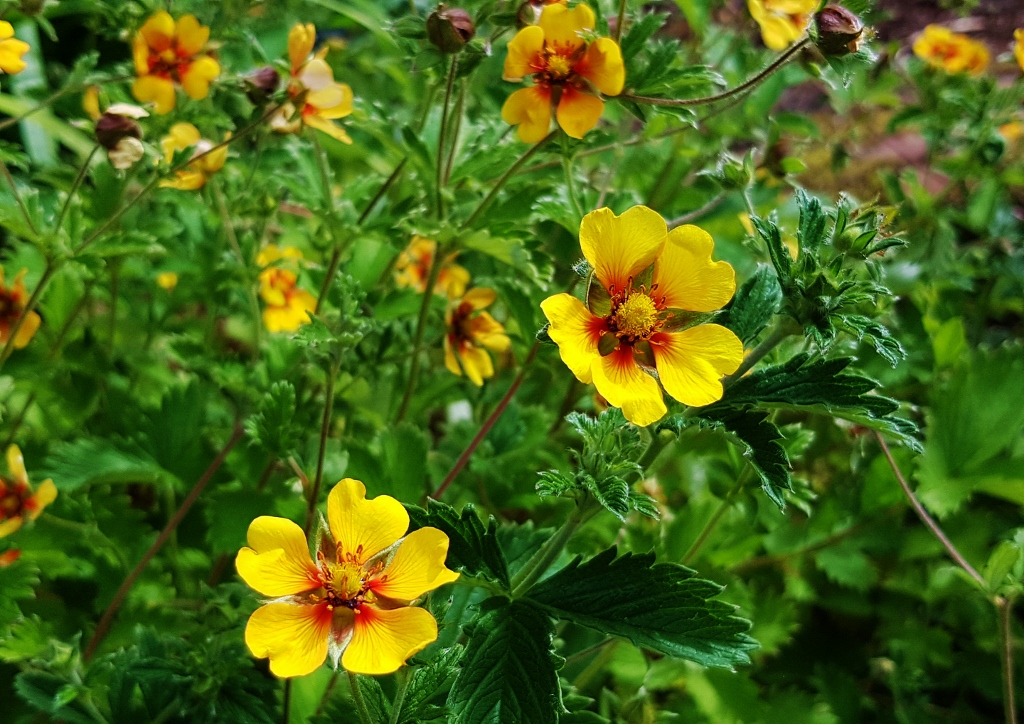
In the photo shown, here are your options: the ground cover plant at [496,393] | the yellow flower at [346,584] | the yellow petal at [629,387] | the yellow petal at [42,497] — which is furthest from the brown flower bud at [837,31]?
the yellow petal at [42,497]

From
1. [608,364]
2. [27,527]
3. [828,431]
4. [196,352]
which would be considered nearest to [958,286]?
[828,431]

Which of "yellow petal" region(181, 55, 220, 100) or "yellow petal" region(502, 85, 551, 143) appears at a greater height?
"yellow petal" region(502, 85, 551, 143)

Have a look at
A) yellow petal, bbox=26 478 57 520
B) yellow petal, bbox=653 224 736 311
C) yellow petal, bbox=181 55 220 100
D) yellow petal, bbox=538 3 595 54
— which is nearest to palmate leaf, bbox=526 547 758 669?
yellow petal, bbox=653 224 736 311

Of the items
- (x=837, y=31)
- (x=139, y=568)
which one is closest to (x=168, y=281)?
(x=139, y=568)

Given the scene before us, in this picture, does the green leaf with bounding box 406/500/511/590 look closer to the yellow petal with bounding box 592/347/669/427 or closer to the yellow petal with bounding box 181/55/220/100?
the yellow petal with bounding box 592/347/669/427

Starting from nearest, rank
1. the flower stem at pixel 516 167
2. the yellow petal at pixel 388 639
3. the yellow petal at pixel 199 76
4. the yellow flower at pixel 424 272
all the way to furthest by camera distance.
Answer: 1. the yellow petal at pixel 388 639
2. the flower stem at pixel 516 167
3. the yellow petal at pixel 199 76
4. the yellow flower at pixel 424 272

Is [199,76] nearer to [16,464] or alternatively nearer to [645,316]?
[16,464]

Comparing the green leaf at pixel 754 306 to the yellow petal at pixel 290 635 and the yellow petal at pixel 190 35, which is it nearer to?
the yellow petal at pixel 290 635

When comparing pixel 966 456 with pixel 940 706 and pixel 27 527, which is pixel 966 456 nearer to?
pixel 940 706
